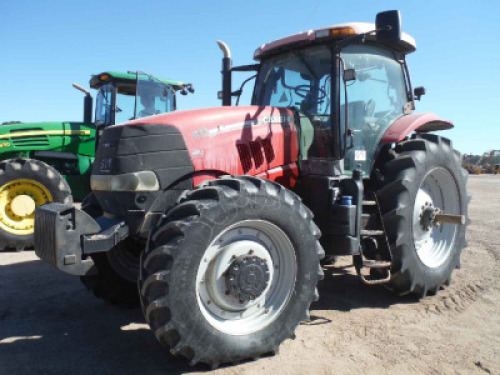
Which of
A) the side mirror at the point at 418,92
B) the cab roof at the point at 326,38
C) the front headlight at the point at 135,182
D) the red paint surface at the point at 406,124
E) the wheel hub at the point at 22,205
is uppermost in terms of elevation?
the cab roof at the point at 326,38

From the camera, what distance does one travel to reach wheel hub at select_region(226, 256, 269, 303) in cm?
266

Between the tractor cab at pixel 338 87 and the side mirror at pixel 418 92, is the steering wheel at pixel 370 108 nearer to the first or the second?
the tractor cab at pixel 338 87

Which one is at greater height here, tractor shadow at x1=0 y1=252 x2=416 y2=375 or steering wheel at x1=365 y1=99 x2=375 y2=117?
steering wheel at x1=365 y1=99 x2=375 y2=117

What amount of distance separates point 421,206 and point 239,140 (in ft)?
6.74

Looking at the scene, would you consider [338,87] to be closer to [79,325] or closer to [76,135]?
[79,325]

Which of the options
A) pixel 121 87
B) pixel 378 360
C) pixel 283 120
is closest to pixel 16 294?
pixel 283 120

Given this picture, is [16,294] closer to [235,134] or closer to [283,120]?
[235,134]

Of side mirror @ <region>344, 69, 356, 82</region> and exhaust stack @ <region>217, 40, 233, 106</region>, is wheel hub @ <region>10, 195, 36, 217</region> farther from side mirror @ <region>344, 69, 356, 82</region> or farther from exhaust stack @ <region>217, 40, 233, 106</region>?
side mirror @ <region>344, 69, 356, 82</region>

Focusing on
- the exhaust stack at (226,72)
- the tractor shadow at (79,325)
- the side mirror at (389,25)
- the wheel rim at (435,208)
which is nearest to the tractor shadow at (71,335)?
the tractor shadow at (79,325)

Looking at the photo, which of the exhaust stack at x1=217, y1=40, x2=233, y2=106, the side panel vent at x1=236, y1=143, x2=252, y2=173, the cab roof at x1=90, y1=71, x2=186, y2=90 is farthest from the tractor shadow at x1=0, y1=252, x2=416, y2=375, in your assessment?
the cab roof at x1=90, y1=71, x2=186, y2=90

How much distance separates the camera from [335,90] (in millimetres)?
3695

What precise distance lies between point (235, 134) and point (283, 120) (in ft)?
1.79

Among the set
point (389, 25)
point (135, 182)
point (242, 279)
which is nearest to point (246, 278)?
point (242, 279)

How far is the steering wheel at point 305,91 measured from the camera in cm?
387
